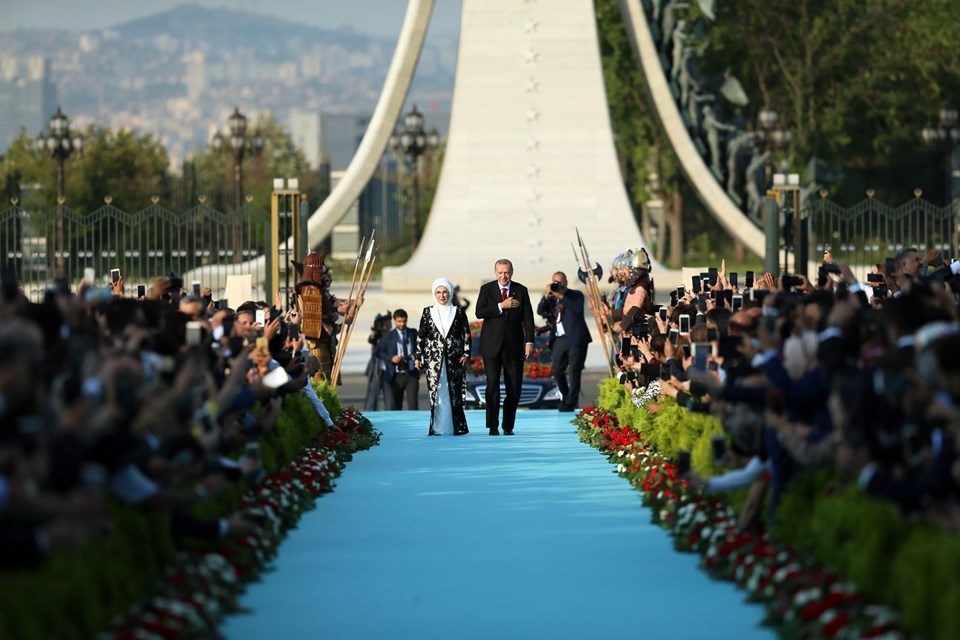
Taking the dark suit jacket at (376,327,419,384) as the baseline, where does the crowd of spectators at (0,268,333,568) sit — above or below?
above

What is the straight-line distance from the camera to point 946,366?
7555 millimetres

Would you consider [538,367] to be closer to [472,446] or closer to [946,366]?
[472,446]

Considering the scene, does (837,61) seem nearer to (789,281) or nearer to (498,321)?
(498,321)

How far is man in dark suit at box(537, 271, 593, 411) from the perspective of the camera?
21.9 m

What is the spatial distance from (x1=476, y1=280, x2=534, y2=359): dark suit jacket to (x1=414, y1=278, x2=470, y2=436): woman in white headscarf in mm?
191

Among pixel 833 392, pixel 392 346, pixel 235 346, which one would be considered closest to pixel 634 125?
pixel 392 346

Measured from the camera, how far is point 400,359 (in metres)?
23.2

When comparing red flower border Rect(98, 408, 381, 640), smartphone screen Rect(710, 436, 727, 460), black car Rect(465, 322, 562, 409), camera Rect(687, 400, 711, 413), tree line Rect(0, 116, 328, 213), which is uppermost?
tree line Rect(0, 116, 328, 213)

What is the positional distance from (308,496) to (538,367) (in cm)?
1095

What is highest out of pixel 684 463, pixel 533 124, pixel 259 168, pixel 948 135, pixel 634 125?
pixel 634 125

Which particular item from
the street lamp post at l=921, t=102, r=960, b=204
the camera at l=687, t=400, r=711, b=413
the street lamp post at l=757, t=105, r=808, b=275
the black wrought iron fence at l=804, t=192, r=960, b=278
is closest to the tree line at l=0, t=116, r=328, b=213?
the street lamp post at l=921, t=102, r=960, b=204

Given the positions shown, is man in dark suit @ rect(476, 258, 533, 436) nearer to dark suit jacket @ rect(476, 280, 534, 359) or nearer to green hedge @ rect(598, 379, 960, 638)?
dark suit jacket @ rect(476, 280, 534, 359)

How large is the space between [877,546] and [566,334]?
46.2ft

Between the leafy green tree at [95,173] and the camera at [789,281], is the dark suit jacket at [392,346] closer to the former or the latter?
the camera at [789,281]
